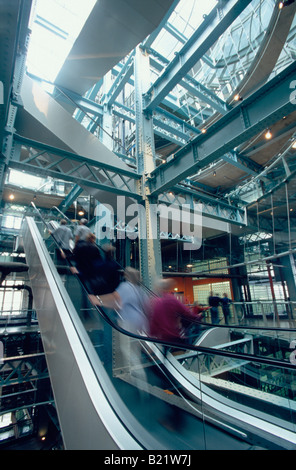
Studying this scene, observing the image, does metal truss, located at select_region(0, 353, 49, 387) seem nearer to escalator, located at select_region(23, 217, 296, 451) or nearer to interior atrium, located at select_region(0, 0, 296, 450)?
interior atrium, located at select_region(0, 0, 296, 450)

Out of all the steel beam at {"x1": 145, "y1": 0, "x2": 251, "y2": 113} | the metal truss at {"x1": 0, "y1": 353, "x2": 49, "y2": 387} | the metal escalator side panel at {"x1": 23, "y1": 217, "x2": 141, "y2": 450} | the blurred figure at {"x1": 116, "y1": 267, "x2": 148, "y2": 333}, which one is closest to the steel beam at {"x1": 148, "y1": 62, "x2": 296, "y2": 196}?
the steel beam at {"x1": 145, "y1": 0, "x2": 251, "y2": 113}

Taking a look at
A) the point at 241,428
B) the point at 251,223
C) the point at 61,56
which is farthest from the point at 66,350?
the point at 251,223

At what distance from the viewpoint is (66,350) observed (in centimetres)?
295

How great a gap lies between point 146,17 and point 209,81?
10.5 meters

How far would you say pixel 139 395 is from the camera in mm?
2855

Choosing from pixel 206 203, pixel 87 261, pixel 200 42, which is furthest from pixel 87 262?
pixel 206 203

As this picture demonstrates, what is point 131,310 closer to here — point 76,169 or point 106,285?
point 106,285

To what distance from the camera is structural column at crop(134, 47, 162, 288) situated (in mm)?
8113

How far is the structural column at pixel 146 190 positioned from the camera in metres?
8.11

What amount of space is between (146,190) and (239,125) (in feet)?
13.3

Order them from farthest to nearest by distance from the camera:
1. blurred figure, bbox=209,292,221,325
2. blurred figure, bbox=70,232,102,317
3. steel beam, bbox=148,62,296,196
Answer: blurred figure, bbox=209,292,221,325 < steel beam, bbox=148,62,296,196 < blurred figure, bbox=70,232,102,317

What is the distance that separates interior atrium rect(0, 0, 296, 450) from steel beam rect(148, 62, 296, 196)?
32mm

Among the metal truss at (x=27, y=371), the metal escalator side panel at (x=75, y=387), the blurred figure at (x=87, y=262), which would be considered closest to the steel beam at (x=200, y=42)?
the blurred figure at (x=87, y=262)
